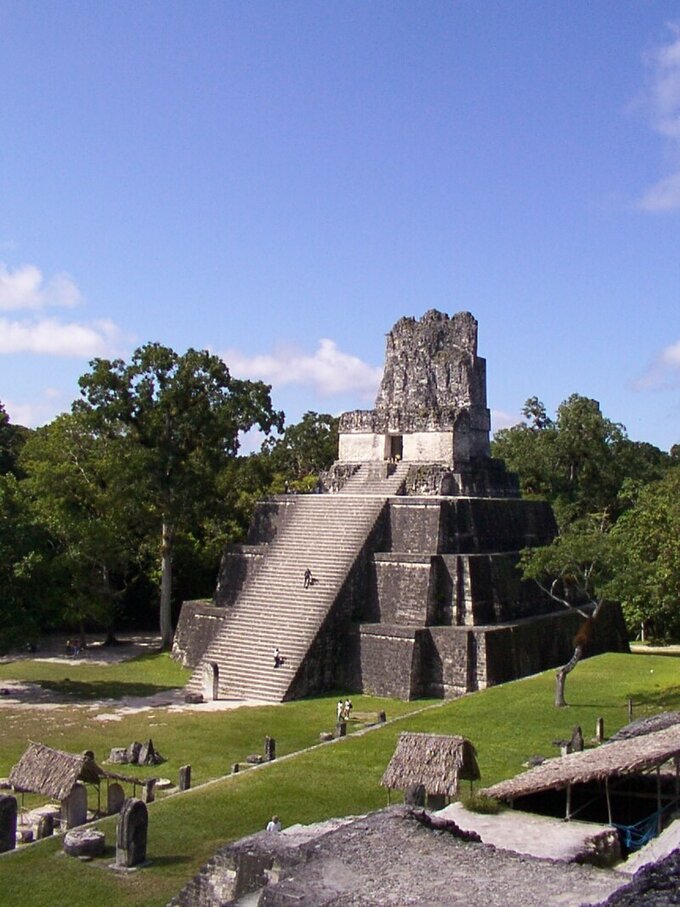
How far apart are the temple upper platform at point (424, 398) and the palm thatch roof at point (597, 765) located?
45.2 feet

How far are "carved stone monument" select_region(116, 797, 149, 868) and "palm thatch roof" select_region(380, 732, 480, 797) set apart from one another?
116 inches

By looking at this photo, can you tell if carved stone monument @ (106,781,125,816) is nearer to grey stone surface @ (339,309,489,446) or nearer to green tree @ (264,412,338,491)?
grey stone surface @ (339,309,489,446)

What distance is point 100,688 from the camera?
67.3 ft

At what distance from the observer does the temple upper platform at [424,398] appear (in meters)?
24.9

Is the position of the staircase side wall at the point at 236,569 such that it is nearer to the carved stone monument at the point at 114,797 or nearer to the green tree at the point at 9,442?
the carved stone monument at the point at 114,797

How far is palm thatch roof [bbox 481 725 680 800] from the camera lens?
10.2 meters

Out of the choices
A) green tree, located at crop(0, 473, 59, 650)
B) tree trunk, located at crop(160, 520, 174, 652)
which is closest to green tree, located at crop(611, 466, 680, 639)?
green tree, located at crop(0, 473, 59, 650)

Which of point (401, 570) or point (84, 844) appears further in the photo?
point (401, 570)

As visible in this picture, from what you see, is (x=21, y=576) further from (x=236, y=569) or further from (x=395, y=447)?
(x=395, y=447)

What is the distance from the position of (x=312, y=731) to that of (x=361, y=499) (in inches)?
300

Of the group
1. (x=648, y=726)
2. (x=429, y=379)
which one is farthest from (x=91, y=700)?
(x=429, y=379)

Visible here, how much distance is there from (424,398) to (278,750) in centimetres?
1264

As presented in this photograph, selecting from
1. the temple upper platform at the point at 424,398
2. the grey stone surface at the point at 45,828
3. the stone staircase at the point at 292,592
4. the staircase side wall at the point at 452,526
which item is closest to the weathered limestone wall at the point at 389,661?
the stone staircase at the point at 292,592

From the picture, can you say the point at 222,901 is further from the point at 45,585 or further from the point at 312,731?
the point at 45,585
